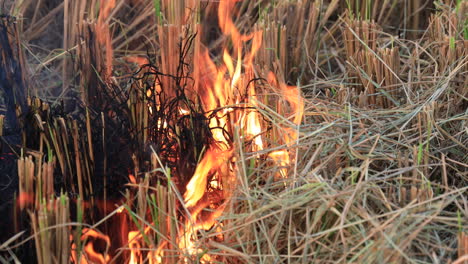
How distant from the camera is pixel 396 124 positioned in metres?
2.01

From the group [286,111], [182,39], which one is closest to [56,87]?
[182,39]

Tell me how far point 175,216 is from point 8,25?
3.13 feet

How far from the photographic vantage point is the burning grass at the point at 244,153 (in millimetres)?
1555

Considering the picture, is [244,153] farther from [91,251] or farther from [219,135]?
[91,251]

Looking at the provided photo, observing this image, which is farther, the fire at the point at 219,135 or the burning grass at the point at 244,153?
the fire at the point at 219,135

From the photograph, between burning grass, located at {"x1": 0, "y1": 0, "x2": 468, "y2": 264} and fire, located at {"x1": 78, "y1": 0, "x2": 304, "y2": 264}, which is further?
fire, located at {"x1": 78, "y1": 0, "x2": 304, "y2": 264}

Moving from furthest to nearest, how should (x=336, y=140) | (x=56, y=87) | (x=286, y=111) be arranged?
(x=56, y=87) → (x=286, y=111) → (x=336, y=140)

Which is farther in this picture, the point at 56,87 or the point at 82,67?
the point at 56,87

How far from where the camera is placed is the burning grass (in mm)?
1555

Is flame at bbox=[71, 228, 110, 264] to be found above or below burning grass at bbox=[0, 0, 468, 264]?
below

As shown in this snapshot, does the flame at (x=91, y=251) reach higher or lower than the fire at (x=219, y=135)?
lower

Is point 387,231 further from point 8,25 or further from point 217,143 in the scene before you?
point 8,25

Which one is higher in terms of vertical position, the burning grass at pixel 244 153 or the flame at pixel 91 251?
the burning grass at pixel 244 153

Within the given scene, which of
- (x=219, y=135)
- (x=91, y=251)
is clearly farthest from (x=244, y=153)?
(x=91, y=251)
